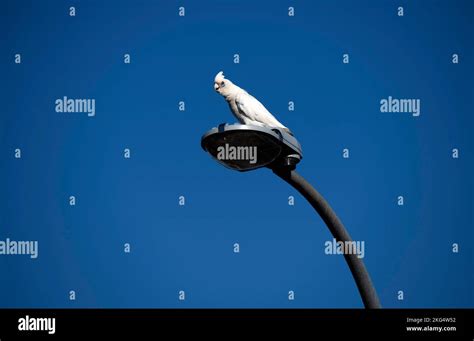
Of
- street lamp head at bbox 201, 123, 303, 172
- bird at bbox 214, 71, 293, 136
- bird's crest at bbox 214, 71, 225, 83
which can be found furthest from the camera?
bird's crest at bbox 214, 71, 225, 83

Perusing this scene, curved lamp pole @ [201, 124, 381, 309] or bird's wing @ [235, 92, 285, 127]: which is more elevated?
bird's wing @ [235, 92, 285, 127]

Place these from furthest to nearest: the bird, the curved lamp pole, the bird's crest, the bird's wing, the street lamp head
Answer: the bird's crest → the bird → the bird's wing → the street lamp head → the curved lamp pole

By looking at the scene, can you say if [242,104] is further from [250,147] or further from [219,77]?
[250,147]

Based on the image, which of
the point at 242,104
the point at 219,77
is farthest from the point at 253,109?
the point at 219,77

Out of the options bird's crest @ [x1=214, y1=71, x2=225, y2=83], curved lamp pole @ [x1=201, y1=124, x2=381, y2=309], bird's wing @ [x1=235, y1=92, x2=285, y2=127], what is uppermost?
bird's crest @ [x1=214, y1=71, x2=225, y2=83]

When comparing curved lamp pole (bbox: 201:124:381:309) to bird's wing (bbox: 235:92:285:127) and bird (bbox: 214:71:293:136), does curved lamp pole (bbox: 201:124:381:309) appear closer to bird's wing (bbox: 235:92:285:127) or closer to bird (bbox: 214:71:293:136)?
bird (bbox: 214:71:293:136)

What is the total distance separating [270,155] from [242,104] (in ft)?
7.85

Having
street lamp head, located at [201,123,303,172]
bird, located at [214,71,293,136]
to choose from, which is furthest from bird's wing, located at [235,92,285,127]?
street lamp head, located at [201,123,303,172]

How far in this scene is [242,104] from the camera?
8.58 m

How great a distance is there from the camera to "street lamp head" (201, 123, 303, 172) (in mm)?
6047

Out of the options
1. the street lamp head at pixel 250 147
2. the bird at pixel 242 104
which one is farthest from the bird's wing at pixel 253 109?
the street lamp head at pixel 250 147

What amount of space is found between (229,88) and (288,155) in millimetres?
3369

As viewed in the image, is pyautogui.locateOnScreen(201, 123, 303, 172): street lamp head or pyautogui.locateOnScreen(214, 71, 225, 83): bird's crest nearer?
pyautogui.locateOnScreen(201, 123, 303, 172): street lamp head
